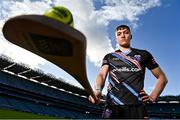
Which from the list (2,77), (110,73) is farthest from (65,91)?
(110,73)

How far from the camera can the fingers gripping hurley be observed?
2092 millimetres

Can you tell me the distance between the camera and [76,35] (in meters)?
2.13

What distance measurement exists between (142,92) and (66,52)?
5.38 feet

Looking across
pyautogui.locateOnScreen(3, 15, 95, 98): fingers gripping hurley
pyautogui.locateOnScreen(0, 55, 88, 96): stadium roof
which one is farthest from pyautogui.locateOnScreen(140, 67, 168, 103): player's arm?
pyautogui.locateOnScreen(0, 55, 88, 96): stadium roof

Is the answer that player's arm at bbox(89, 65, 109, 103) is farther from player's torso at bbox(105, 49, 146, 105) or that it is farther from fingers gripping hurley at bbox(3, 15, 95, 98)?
fingers gripping hurley at bbox(3, 15, 95, 98)

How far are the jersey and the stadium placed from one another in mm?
35313

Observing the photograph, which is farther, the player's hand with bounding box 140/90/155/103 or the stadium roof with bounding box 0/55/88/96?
the stadium roof with bounding box 0/55/88/96

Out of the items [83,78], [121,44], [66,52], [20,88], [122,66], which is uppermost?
[20,88]

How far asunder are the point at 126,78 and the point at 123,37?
53 cm

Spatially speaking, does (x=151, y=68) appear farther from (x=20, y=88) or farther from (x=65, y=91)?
(x=65, y=91)

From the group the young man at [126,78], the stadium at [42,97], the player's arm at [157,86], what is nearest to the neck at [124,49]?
the young man at [126,78]

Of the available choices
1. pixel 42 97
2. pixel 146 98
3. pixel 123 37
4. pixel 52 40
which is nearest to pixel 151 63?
pixel 123 37

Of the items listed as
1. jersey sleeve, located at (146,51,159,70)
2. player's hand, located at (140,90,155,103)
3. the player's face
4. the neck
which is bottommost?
player's hand, located at (140,90,155,103)

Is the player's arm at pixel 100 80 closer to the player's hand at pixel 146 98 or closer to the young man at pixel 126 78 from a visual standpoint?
the young man at pixel 126 78
